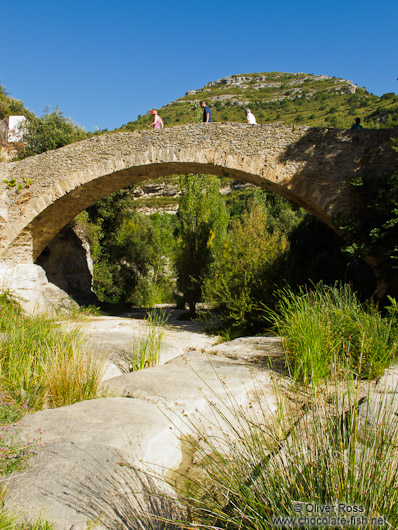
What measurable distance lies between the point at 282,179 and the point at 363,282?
2.62m

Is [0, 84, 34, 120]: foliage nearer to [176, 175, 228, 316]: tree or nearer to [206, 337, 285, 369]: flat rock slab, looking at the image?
[176, 175, 228, 316]: tree

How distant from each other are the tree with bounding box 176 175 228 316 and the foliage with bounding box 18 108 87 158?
15.3 ft

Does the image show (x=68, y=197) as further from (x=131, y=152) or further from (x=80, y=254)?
(x=80, y=254)

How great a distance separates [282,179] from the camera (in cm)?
757

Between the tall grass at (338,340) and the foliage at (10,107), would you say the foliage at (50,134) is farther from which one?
the tall grass at (338,340)

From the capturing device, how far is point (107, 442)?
238 centimetres

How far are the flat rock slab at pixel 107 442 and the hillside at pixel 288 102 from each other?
23651 millimetres

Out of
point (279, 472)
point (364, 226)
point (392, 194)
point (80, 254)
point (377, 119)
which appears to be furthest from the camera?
point (377, 119)

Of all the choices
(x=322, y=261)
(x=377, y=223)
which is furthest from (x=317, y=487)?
(x=322, y=261)

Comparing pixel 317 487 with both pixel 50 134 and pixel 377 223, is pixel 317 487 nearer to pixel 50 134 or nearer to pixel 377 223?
pixel 377 223

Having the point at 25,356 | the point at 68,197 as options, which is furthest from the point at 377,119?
the point at 25,356

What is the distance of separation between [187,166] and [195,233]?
346 cm

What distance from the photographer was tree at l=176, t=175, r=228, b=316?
11875 mm

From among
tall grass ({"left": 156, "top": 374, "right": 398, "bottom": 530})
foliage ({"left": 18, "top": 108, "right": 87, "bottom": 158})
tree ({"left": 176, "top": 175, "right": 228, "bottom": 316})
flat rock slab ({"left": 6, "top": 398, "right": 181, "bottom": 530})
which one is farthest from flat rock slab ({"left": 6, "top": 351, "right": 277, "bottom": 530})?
foliage ({"left": 18, "top": 108, "right": 87, "bottom": 158})
